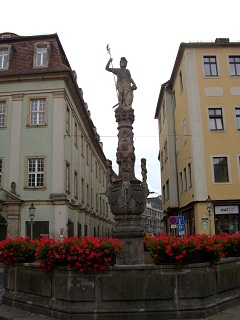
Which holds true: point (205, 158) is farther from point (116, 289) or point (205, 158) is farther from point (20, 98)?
point (116, 289)

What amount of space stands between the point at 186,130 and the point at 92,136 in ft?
52.0

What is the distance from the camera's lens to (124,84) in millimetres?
12062

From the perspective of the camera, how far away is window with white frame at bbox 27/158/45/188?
24.8m

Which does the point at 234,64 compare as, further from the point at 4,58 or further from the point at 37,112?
the point at 4,58

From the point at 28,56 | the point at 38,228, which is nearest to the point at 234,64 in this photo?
the point at 28,56

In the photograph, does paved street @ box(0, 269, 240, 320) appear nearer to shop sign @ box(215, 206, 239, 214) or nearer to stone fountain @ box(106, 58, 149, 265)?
stone fountain @ box(106, 58, 149, 265)

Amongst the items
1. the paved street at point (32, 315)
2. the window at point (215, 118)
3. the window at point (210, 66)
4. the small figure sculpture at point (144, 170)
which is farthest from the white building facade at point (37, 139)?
the paved street at point (32, 315)

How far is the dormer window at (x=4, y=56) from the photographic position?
89.8ft

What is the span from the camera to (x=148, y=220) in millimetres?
134625

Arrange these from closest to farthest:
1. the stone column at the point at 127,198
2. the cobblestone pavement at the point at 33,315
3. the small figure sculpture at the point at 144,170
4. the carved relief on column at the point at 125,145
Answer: the cobblestone pavement at the point at 33,315, the stone column at the point at 127,198, the carved relief on column at the point at 125,145, the small figure sculpture at the point at 144,170

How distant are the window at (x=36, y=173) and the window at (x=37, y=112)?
2711 millimetres

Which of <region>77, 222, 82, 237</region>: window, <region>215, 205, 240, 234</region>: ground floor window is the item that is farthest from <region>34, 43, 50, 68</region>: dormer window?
<region>215, 205, 240, 234</region>: ground floor window

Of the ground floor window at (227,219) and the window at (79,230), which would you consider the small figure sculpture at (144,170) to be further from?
the window at (79,230)

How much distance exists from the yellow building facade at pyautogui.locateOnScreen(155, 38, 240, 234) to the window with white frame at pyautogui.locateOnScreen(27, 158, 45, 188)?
35.0 feet
